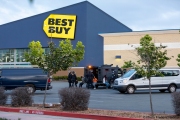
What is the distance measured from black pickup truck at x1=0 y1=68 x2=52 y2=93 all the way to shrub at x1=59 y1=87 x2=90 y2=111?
39.3 ft

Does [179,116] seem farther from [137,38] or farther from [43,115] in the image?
[137,38]

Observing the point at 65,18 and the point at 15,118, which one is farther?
the point at 65,18

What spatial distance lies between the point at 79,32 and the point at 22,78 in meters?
27.9

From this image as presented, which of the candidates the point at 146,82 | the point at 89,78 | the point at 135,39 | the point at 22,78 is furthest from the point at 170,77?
the point at 135,39

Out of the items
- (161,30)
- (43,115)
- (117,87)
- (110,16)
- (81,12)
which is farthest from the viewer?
(110,16)

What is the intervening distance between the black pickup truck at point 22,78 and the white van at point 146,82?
17.4 ft

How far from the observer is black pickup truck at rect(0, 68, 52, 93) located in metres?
27.1

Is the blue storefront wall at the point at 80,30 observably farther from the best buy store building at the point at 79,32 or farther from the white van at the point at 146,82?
the white van at the point at 146,82

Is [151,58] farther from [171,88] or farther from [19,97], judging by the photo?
[171,88]

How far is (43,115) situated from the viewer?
1465 cm

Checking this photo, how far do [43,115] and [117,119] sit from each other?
333 cm

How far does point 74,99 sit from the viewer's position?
15.1m

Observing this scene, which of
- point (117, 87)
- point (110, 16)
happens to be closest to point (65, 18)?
point (110, 16)

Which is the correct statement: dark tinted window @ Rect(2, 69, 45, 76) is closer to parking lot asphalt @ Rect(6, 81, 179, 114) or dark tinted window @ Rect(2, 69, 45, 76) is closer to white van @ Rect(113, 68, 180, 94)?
parking lot asphalt @ Rect(6, 81, 179, 114)
